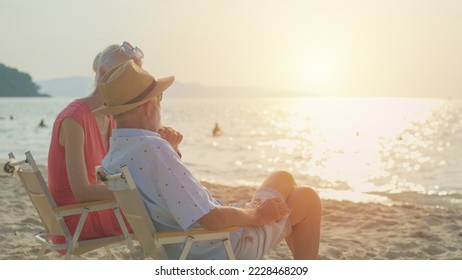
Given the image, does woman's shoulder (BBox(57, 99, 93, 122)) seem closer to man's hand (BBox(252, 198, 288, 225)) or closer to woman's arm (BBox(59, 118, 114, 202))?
woman's arm (BBox(59, 118, 114, 202))

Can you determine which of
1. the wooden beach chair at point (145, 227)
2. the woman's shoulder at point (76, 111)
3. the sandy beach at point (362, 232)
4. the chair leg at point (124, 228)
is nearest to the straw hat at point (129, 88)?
the wooden beach chair at point (145, 227)

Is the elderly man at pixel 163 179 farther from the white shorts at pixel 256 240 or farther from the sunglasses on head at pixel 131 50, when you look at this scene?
the sunglasses on head at pixel 131 50

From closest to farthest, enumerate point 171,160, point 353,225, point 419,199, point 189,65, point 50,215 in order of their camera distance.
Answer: point 171,160, point 50,215, point 353,225, point 419,199, point 189,65

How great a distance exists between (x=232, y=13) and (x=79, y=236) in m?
8.67

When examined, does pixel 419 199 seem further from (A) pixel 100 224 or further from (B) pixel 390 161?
(B) pixel 390 161

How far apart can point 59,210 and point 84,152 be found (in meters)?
0.30

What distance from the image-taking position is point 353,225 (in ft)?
19.1

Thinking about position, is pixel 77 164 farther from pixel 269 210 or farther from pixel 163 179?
pixel 269 210

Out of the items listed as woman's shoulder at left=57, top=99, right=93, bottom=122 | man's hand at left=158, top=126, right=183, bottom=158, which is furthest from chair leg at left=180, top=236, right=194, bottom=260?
woman's shoulder at left=57, top=99, right=93, bottom=122

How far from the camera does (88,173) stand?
3.13 m

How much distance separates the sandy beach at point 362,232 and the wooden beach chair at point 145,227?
74.1 inches

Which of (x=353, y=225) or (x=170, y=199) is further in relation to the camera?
(x=353, y=225)
